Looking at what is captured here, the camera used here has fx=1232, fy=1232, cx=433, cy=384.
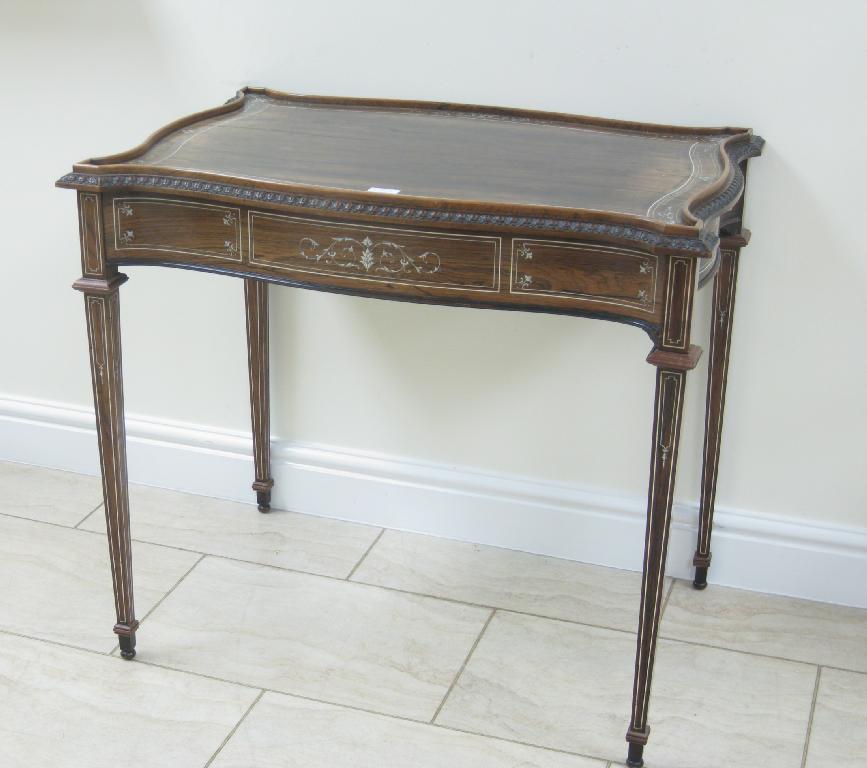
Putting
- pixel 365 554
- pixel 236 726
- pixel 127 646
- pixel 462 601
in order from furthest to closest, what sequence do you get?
pixel 365 554, pixel 462 601, pixel 127 646, pixel 236 726

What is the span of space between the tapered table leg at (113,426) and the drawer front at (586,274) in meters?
0.60

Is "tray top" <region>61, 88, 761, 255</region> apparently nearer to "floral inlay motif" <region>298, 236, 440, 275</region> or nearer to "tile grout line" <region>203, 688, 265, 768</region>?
"floral inlay motif" <region>298, 236, 440, 275</region>

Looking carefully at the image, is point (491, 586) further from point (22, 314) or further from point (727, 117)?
point (22, 314)

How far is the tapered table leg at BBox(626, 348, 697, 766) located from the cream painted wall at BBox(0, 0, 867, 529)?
547mm

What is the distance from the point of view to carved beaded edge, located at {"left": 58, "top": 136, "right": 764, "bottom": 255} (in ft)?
4.81

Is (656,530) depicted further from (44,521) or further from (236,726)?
(44,521)

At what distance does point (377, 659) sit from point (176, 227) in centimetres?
76

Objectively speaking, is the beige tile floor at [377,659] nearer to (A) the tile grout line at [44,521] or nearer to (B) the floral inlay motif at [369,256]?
(A) the tile grout line at [44,521]

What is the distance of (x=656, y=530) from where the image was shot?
1635 millimetres

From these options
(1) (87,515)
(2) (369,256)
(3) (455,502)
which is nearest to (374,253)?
(2) (369,256)

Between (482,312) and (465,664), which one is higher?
(482,312)

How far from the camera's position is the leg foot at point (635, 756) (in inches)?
68.7

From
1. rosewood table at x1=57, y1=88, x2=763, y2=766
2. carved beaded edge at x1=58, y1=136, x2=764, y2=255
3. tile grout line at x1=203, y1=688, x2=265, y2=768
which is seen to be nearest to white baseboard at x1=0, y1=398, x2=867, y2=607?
rosewood table at x1=57, y1=88, x2=763, y2=766

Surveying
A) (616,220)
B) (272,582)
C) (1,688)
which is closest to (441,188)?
(616,220)
